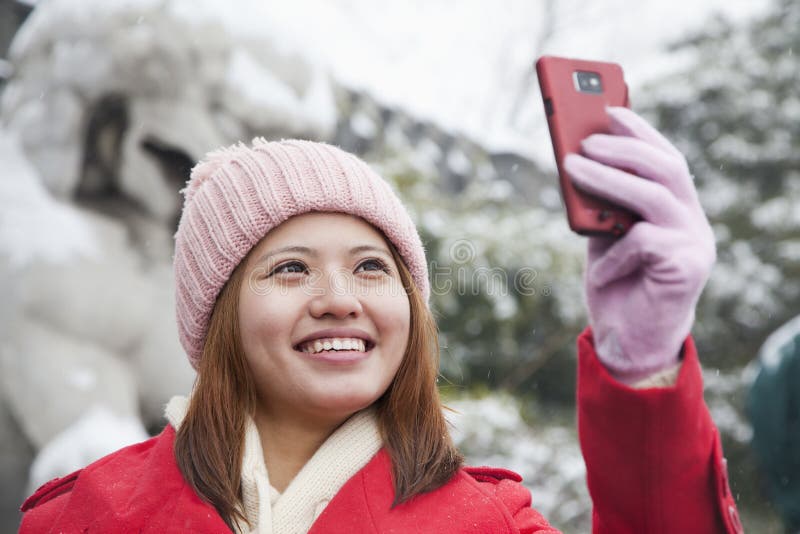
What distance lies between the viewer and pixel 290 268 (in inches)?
49.9

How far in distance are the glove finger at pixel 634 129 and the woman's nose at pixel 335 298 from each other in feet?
1.57

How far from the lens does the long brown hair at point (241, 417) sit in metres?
1.21

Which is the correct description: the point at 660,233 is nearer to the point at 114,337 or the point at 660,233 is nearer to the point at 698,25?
the point at 114,337

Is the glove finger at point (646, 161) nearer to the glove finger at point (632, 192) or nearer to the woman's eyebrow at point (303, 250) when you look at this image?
the glove finger at point (632, 192)

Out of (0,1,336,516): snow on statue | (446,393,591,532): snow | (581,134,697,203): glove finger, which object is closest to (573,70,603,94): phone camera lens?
(581,134,697,203): glove finger

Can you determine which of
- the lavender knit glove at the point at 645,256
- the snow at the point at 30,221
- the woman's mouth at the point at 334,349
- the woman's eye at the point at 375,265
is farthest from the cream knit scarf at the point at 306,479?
the snow at the point at 30,221

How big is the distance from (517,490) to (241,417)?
0.49 m

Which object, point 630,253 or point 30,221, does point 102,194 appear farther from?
point 630,253

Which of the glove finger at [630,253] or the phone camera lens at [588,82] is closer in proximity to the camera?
the glove finger at [630,253]

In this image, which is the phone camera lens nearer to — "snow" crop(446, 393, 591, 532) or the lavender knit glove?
the lavender knit glove

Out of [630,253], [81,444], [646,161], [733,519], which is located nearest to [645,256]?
[630,253]

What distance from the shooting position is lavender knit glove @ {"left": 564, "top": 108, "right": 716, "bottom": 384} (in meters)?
0.94

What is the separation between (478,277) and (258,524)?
3.25 m

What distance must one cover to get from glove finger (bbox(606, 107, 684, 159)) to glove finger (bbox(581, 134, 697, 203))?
0.02m
